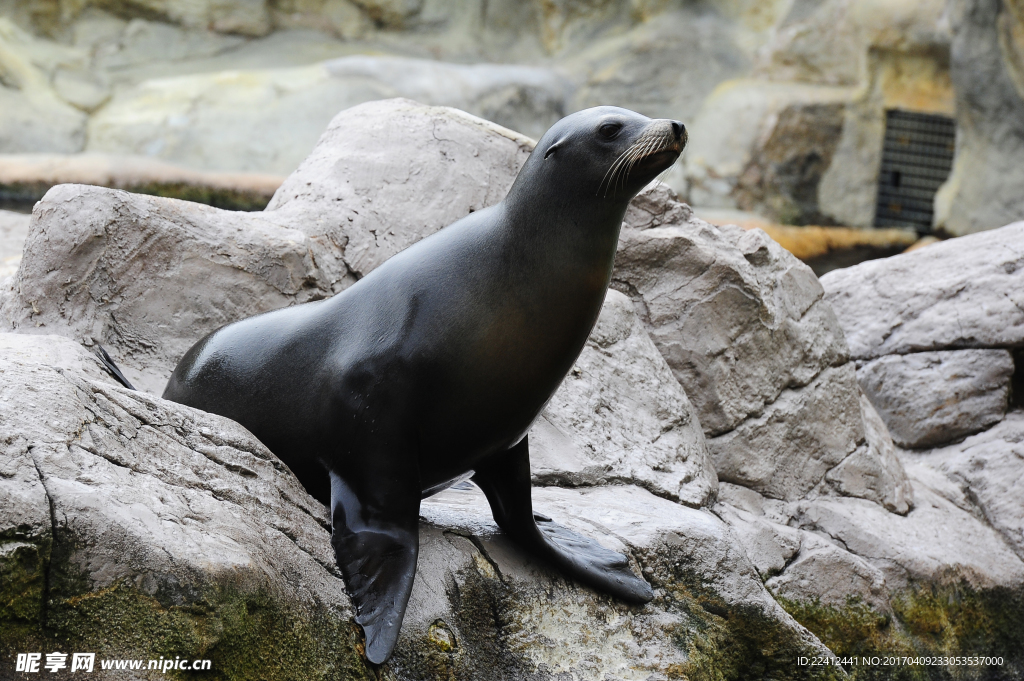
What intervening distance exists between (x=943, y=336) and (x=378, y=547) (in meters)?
4.04

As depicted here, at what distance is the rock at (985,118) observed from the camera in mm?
11234

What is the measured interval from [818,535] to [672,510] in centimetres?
111

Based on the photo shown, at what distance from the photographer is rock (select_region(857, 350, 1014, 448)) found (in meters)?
5.44

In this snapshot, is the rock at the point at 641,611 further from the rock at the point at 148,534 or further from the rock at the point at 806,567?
the rock at the point at 806,567

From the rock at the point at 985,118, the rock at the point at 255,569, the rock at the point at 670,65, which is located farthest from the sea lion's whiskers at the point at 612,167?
the rock at the point at 670,65

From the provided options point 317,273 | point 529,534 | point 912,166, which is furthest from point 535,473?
point 912,166

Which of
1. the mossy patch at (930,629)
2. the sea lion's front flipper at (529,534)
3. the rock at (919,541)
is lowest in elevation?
the mossy patch at (930,629)

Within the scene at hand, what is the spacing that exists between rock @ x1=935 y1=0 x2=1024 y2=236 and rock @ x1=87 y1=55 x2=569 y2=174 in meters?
5.31

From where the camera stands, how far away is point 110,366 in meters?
3.46

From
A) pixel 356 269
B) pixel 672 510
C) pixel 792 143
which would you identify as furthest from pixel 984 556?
pixel 792 143

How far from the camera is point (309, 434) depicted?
2.85m

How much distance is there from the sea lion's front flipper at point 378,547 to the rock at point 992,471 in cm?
349

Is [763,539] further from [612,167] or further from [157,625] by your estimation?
[157,625]

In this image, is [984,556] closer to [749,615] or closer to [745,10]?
[749,615]
